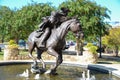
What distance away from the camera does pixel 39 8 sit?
101 ft

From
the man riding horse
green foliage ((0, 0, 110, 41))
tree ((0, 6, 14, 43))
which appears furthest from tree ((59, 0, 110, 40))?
the man riding horse

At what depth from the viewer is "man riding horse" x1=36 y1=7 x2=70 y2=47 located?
13.0 m

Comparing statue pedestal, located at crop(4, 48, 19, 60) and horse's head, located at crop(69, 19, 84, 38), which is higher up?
horse's head, located at crop(69, 19, 84, 38)

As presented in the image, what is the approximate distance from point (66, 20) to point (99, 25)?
1550 cm

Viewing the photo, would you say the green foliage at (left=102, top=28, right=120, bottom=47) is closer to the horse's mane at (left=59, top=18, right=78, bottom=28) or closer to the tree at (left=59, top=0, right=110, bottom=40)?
the tree at (left=59, top=0, right=110, bottom=40)

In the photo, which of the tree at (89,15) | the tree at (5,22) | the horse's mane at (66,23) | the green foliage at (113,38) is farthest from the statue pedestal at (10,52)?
the tree at (5,22)

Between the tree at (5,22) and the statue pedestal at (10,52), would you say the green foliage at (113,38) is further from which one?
the statue pedestal at (10,52)

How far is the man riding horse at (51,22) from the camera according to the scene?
13.0m

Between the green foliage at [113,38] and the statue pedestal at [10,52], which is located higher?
the green foliage at [113,38]

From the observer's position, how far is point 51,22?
521 inches

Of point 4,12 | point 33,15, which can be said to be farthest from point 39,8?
point 4,12

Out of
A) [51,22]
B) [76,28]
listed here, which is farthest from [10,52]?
[76,28]

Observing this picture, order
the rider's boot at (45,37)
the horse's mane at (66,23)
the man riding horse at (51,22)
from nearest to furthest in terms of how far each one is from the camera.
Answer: the horse's mane at (66,23) < the man riding horse at (51,22) < the rider's boot at (45,37)

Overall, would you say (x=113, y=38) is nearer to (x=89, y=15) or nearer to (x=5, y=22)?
(x=89, y=15)
